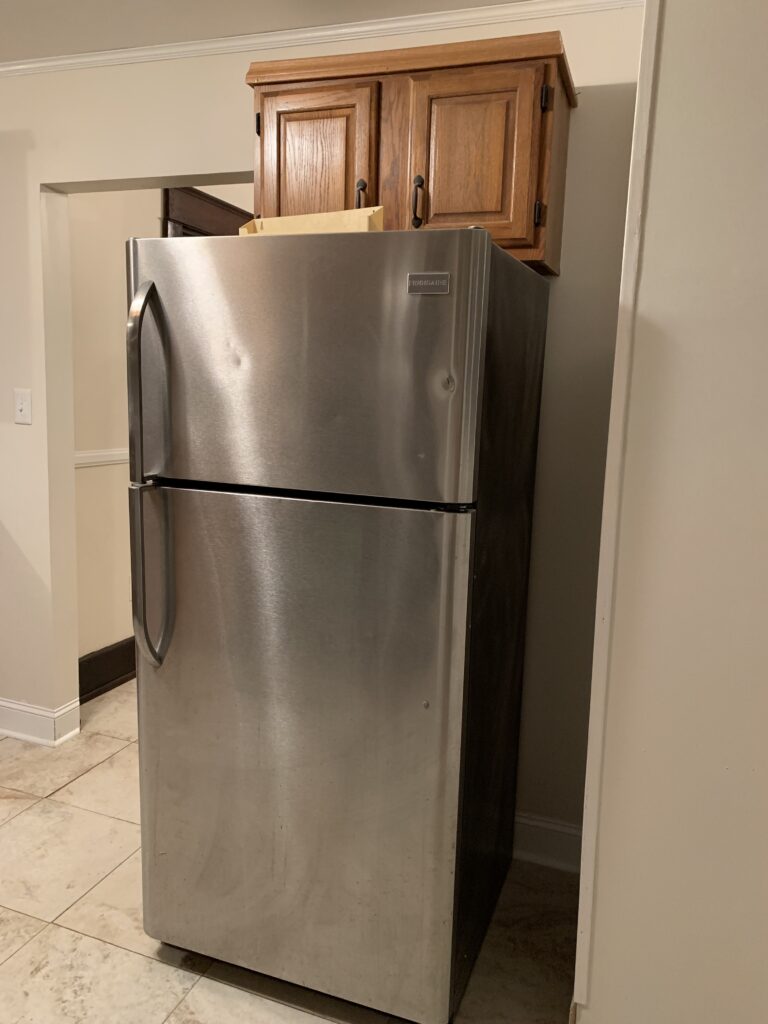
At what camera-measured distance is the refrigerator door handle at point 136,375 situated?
160cm

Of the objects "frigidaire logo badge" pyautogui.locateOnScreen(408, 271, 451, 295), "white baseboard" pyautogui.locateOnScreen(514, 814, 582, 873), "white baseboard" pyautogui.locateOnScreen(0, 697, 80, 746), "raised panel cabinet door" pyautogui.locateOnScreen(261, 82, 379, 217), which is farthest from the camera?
"white baseboard" pyautogui.locateOnScreen(0, 697, 80, 746)

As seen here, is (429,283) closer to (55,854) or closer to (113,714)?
(55,854)

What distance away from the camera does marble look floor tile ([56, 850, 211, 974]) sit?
74.5 inches

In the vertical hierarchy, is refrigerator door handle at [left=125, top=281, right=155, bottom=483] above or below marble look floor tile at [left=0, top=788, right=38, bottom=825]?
above

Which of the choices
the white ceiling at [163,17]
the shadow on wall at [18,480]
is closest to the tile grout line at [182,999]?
the shadow on wall at [18,480]

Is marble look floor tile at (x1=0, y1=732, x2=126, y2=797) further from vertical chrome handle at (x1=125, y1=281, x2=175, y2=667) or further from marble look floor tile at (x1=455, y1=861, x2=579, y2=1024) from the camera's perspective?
marble look floor tile at (x1=455, y1=861, x2=579, y2=1024)

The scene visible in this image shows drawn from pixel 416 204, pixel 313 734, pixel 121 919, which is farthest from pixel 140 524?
pixel 121 919

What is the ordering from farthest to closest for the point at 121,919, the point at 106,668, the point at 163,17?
→ the point at 106,668 → the point at 163,17 → the point at 121,919

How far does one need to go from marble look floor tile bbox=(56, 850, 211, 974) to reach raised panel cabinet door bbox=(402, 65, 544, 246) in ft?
6.03

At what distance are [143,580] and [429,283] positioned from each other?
87 centimetres

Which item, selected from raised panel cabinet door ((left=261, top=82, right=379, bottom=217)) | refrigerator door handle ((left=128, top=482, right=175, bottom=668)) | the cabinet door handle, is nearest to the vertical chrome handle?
refrigerator door handle ((left=128, top=482, right=175, bottom=668))

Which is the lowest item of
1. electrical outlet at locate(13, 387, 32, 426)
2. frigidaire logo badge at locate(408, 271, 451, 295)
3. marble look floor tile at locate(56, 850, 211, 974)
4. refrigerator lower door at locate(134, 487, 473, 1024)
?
marble look floor tile at locate(56, 850, 211, 974)

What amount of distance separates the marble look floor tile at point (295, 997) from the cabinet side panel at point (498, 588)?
0.22 metres

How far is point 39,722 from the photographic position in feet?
9.49
